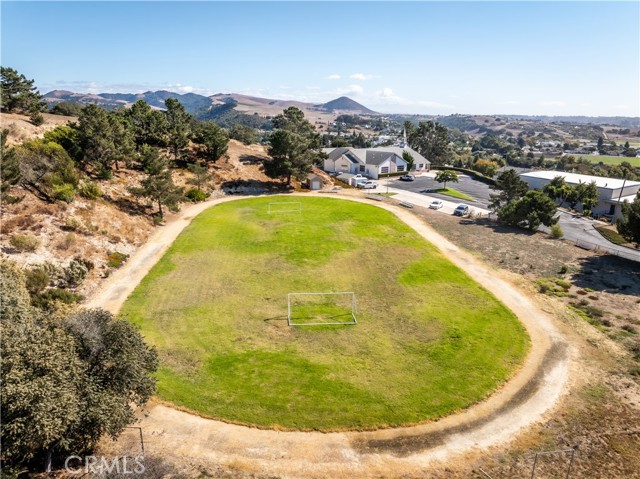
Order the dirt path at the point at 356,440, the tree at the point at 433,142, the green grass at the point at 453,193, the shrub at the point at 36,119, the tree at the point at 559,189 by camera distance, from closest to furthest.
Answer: the dirt path at the point at 356,440
the shrub at the point at 36,119
the tree at the point at 559,189
the green grass at the point at 453,193
the tree at the point at 433,142

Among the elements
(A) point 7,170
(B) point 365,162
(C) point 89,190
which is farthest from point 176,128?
(B) point 365,162

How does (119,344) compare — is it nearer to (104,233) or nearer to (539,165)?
(104,233)

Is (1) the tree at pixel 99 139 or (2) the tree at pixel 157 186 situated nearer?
(2) the tree at pixel 157 186

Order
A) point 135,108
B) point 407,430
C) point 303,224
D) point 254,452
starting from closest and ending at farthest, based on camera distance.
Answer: point 254,452, point 407,430, point 303,224, point 135,108

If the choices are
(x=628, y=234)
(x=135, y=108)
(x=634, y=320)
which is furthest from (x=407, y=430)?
(x=135, y=108)

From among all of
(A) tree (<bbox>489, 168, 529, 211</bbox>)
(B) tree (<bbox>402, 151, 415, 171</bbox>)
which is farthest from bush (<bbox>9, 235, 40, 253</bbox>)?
(B) tree (<bbox>402, 151, 415, 171</bbox>)

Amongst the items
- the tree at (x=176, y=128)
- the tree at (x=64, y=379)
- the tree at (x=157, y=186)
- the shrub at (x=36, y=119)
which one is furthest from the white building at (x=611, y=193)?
the shrub at (x=36, y=119)

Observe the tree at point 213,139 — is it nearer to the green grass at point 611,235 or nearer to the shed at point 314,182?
the shed at point 314,182
